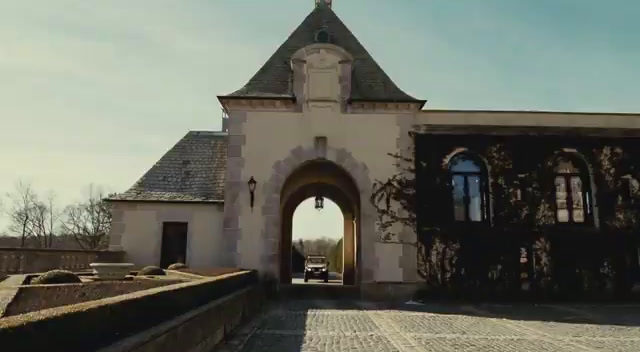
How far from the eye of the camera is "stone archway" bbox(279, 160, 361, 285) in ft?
69.2

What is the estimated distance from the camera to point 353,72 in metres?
18.9

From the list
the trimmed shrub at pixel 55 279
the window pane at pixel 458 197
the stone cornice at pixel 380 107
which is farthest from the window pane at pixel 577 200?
the trimmed shrub at pixel 55 279

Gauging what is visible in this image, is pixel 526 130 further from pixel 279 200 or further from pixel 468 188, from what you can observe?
pixel 279 200

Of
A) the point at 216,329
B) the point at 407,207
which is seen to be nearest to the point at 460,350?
the point at 216,329

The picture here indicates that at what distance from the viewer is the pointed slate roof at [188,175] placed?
18000 millimetres

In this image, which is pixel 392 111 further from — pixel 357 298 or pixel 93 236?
pixel 93 236

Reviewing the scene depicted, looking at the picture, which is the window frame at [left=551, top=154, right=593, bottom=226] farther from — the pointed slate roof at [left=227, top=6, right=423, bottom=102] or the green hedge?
the green hedge

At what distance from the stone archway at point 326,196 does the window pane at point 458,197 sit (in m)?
4.53

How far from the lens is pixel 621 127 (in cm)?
1811

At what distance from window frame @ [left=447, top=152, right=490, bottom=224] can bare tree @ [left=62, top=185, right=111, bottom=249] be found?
3113 centimetres

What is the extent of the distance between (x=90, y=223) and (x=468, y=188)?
157 ft

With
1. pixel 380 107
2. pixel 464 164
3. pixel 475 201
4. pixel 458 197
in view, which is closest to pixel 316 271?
pixel 458 197

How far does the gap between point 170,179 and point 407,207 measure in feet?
29.9

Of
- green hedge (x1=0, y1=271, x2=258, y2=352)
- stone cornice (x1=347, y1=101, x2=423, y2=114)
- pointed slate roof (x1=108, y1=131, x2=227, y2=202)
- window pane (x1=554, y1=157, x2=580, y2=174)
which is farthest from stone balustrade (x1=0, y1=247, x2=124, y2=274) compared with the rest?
window pane (x1=554, y1=157, x2=580, y2=174)
